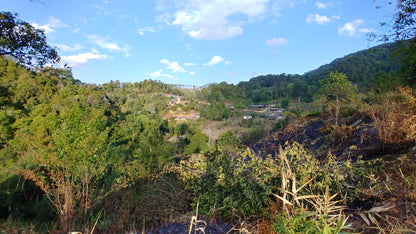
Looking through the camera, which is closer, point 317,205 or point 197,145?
point 317,205

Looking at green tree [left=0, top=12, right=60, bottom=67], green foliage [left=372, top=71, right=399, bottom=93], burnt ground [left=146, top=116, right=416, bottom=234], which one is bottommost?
burnt ground [left=146, top=116, right=416, bottom=234]

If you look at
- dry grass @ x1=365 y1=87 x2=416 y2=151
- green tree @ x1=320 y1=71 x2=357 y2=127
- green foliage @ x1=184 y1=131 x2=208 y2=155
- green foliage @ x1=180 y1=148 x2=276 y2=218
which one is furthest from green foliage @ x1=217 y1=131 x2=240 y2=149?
green foliage @ x1=184 y1=131 x2=208 y2=155

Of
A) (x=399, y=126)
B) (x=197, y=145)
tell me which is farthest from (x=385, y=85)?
(x=197, y=145)

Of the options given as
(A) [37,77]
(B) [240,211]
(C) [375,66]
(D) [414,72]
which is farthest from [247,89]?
(B) [240,211]

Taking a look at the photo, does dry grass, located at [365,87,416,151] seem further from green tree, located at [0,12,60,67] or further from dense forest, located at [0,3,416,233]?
green tree, located at [0,12,60,67]

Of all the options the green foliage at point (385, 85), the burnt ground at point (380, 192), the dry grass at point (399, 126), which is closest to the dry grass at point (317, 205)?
the burnt ground at point (380, 192)

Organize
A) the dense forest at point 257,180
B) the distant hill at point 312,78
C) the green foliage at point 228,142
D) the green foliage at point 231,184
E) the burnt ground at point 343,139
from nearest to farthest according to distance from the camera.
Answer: the dense forest at point 257,180 → the green foliage at point 231,184 → the burnt ground at point 343,139 → the green foliage at point 228,142 → the distant hill at point 312,78

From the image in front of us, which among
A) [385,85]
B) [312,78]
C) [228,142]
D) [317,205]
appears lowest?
[228,142]

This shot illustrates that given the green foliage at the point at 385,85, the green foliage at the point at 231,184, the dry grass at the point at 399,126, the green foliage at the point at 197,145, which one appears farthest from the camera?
the green foliage at the point at 197,145

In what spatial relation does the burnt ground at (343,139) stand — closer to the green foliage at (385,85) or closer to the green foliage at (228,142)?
the green foliage at (228,142)

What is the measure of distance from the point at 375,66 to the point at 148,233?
48496mm

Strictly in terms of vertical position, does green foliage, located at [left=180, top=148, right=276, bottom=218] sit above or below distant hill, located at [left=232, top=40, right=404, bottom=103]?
below

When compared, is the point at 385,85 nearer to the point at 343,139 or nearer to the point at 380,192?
the point at 343,139

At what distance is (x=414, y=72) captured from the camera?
6871mm
